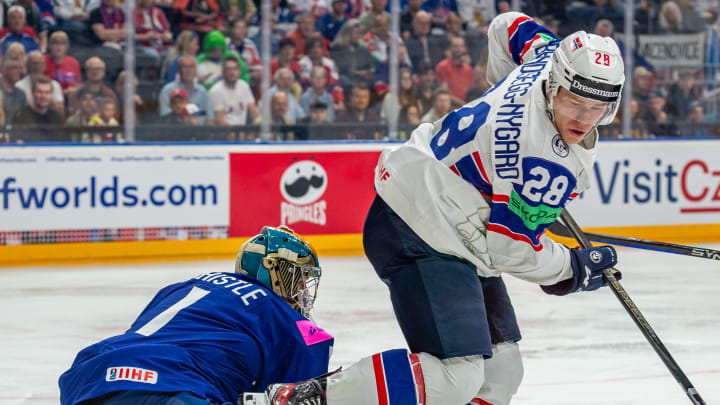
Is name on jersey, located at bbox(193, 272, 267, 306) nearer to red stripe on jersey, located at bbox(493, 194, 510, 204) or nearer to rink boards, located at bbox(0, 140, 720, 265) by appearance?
red stripe on jersey, located at bbox(493, 194, 510, 204)

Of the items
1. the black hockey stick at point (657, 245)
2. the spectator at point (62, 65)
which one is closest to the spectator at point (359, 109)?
the spectator at point (62, 65)

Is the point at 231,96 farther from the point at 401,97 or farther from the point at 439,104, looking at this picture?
the point at 439,104

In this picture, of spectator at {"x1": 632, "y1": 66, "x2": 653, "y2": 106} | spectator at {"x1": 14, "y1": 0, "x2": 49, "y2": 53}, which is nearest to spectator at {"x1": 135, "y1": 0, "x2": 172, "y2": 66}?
spectator at {"x1": 14, "y1": 0, "x2": 49, "y2": 53}

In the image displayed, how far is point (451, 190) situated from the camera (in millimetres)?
2629

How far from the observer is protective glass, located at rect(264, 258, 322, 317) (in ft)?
8.20

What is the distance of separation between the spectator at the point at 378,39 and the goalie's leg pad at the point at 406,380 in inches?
198

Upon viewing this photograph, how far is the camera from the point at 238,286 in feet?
7.77

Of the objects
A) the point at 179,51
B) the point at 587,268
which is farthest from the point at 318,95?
the point at 587,268

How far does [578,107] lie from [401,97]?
5.03 meters

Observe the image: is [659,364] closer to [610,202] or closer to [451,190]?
[451,190]

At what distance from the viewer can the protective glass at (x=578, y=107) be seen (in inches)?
96.1

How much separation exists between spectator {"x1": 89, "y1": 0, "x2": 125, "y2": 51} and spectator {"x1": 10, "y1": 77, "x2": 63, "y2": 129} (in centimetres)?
46

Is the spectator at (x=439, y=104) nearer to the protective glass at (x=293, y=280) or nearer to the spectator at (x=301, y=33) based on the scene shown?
the spectator at (x=301, y=33)

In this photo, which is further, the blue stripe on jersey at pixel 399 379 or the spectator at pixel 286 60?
the spectator at pixel 286 60
